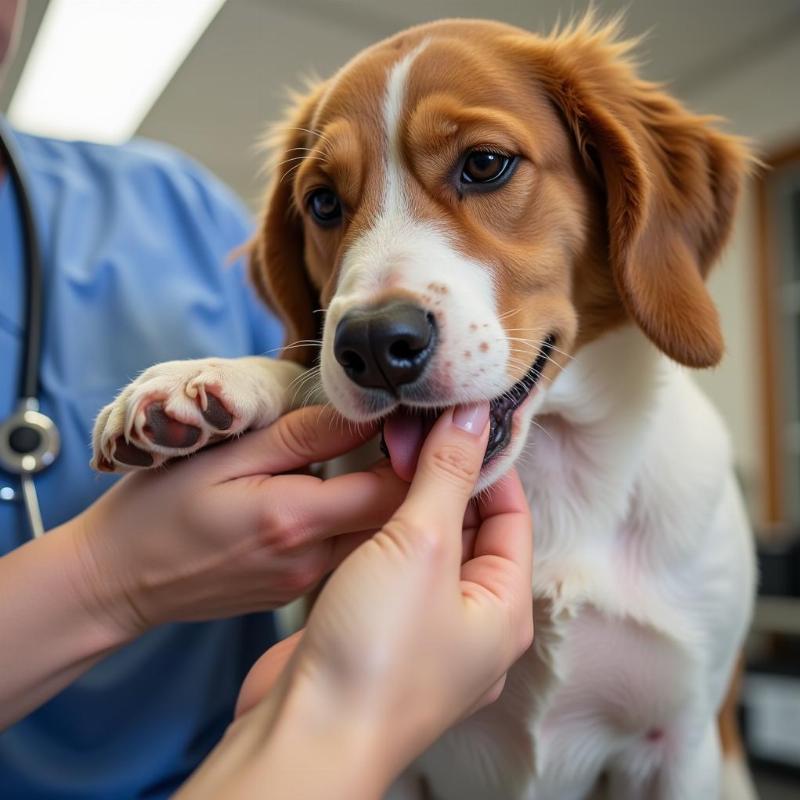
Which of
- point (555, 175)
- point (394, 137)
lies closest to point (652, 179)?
point (555, 175)

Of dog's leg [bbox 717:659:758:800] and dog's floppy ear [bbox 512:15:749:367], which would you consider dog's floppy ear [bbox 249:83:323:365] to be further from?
dog's leg [bbox 717:659:758:800]

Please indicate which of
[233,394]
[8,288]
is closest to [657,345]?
[233,394]

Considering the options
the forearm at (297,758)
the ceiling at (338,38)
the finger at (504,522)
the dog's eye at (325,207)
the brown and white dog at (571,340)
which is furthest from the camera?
the ceiling at (338,38)

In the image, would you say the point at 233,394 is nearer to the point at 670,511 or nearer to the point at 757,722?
the point at 670,511

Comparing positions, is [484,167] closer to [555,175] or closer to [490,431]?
A: [555,175]

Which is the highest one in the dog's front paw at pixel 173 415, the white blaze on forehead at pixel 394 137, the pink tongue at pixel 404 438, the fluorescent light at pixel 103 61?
the white blaze on forehead at pixel 394 137

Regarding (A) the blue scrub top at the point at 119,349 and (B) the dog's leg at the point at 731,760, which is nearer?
(A) the blue scrub top at the point at 119,349

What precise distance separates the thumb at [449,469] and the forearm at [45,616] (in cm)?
34

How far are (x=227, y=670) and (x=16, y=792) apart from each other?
0.27m

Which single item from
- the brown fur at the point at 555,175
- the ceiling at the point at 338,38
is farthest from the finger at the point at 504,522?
the ceiling at the point at 338,38

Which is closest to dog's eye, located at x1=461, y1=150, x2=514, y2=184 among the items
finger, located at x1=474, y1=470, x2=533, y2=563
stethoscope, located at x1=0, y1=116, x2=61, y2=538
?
finger, located at x1=474, y1=470, x2=533, y2=563

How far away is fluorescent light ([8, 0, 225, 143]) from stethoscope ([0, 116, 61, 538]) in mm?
2163

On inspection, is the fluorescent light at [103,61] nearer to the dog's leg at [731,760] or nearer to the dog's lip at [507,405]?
the dog's lip at [507,405]

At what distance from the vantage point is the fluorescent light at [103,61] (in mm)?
3332
